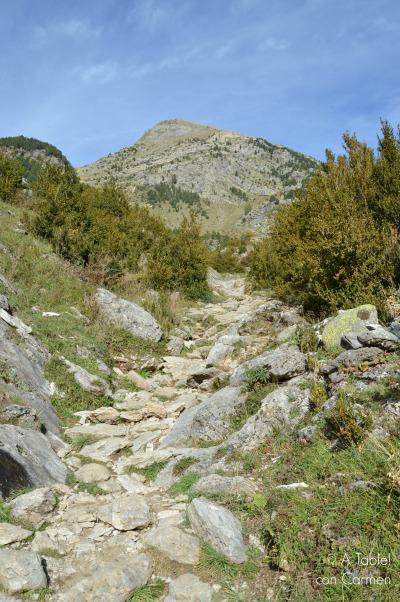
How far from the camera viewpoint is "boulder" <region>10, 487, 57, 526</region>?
4241 mm

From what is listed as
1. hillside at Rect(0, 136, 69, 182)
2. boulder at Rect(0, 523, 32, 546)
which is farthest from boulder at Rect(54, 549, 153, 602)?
hillside at Rect(0, 136, 69, 182)

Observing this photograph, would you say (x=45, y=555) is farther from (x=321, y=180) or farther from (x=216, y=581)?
(x=321, y=180)

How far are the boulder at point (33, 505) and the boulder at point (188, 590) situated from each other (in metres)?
1.62

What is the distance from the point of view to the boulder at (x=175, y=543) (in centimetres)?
378

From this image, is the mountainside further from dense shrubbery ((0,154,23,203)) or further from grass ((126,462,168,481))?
grass ((126,462,168,481))

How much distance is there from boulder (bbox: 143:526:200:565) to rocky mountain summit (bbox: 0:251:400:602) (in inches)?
0.5

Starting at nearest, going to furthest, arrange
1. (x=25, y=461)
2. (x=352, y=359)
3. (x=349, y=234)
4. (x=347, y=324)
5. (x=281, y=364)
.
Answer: (x=25, y=461) → (x=352, y=359) → (x=281, y=364) → (x=347, y=324) → (x=349, y=234)

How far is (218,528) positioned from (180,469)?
67.5 inches

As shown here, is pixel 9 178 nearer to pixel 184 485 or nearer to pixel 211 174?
pixel 184 485

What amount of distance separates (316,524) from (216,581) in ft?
3.19

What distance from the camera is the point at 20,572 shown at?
132 inches

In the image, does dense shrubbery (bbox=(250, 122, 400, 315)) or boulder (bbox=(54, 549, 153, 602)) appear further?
dense shrubbery (bbox=(250, 122, 400, 315))

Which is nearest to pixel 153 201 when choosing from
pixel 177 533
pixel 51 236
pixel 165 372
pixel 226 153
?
pixel 226 153

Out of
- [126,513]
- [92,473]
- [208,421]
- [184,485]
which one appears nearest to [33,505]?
[126,513]
